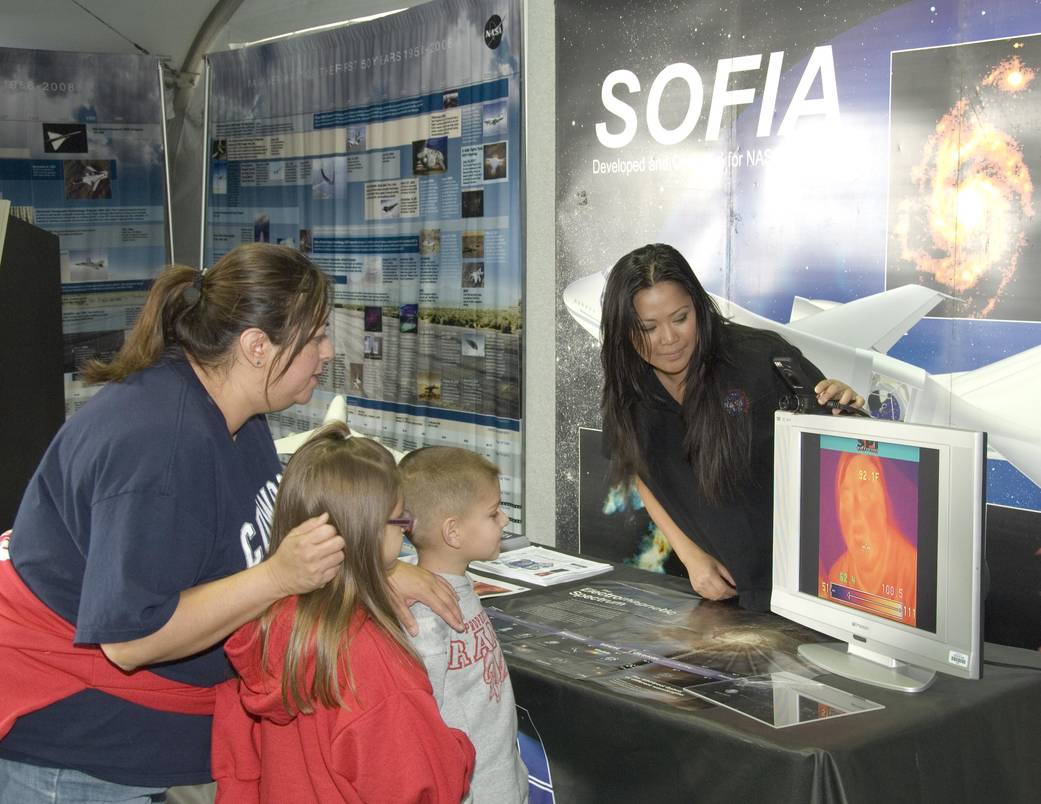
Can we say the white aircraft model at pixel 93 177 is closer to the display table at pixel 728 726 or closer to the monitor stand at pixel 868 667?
the display table at pixel 728 726

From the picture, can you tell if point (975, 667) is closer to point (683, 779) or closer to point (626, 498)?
point (683, 779)

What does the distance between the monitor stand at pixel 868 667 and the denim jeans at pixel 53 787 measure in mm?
1101

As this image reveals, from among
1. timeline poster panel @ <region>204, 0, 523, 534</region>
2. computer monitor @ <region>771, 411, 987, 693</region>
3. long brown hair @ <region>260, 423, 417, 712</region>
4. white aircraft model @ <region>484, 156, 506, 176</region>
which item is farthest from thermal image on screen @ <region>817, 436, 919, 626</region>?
white aircraft model @ <region>484, 156, 506, 176</region>

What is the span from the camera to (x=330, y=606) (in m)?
1.36

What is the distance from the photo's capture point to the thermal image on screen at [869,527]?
5.32 feet

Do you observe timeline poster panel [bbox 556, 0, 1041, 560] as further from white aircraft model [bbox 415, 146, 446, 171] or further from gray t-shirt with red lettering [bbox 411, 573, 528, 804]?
gray t-shirt with red lettering [bbox 411, 573, 528, 804]

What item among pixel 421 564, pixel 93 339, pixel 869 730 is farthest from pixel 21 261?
pixel 93 339

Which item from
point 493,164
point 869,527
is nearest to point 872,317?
point 869,527

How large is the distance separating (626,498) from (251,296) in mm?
2709

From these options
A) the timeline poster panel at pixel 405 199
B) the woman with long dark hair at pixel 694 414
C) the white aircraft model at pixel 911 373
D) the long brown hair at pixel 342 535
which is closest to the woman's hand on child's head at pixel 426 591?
the long brown hair at pixel 342 535

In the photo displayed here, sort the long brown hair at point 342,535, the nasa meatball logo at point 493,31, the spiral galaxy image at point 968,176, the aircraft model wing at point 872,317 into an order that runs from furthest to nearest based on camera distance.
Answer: the nasa meatball logo at point 493,31
the aircraft model wing at point 872,317
the spiral galaxy image at point 968,176
the long brown hair at point 342,535

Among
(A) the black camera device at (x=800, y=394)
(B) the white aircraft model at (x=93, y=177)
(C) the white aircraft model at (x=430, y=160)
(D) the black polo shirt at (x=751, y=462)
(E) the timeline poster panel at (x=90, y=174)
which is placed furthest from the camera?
(B) the white aircraft model at (x=93, y=177)

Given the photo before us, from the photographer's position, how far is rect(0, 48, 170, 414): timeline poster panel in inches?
220

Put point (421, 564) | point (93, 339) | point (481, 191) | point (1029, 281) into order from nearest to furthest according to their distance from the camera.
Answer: point (421, 564) → point (1029, 281) → point (481, 191) → point (93, 339)
